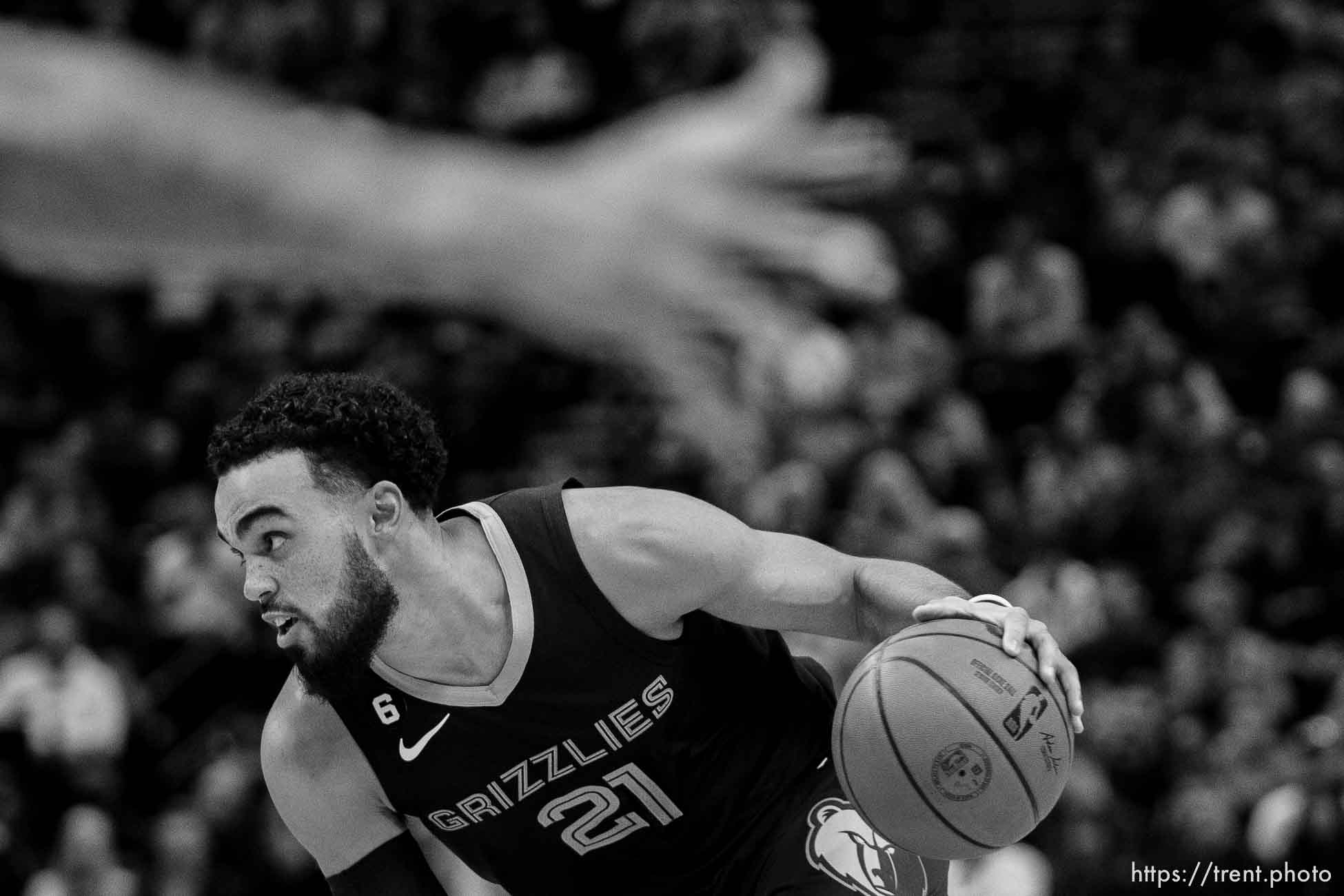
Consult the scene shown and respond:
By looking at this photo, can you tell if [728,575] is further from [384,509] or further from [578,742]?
[384,509]

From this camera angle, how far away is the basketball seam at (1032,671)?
3.70m

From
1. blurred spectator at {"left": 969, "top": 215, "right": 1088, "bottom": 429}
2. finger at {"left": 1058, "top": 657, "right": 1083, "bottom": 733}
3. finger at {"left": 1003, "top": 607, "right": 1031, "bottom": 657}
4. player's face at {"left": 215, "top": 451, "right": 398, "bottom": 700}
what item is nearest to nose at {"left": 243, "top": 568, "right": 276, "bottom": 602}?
player's face at {"left": 215, "top": 451, "right": 398, "bottom": 700}

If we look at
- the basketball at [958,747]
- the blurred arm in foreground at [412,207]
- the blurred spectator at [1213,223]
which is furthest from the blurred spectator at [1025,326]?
the blurred arm in foreground at [412,207]

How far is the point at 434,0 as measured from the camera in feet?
39.4

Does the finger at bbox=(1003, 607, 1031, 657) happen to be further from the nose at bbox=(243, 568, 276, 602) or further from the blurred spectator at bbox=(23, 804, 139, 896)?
the blurred spectator at bbox=(23, 804, 139, 896)

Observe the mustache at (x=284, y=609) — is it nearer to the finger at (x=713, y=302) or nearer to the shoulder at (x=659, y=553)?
the shoulder at (x=659, y=553)

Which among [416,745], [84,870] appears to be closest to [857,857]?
[416,745]

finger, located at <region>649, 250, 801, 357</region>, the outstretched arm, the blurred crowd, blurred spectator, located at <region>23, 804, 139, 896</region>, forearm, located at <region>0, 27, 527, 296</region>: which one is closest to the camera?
forearm, located at <region>0, 27, 527, 296</region>

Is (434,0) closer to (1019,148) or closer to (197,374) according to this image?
(197,374)

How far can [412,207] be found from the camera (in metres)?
2.20

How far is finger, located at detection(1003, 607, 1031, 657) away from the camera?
12.1 feet

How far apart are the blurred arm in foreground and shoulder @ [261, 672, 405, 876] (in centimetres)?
166

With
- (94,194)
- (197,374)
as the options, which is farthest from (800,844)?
(197,374)

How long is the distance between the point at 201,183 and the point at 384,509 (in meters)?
1.97
